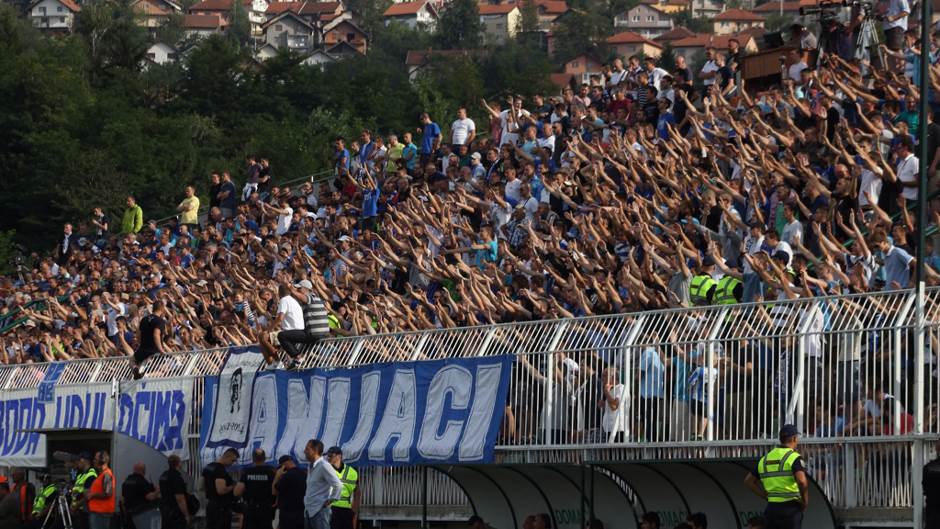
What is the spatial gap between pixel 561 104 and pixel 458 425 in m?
13.0

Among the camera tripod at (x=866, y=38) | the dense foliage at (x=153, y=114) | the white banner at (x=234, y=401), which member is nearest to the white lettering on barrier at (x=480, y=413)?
the white banner at (x=234, y=401)

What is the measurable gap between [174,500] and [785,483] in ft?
33.7

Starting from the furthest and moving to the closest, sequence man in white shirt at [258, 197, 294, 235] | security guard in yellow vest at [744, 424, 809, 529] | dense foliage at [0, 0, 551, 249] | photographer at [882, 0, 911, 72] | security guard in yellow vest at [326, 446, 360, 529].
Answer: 1. dense foliage at [0, 0, 551, 249]
2. man in white shirt at [258, 197, 294, 235]
3. photographer at [882, 0, 911, 72]
4. security guard in yellow vest at [326, 446, 360, 529]
5. security guard in yellow vest at [744, 424, 809, 529]

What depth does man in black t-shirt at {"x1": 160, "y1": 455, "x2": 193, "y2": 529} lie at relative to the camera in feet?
74.7

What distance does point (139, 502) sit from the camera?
76.4ft

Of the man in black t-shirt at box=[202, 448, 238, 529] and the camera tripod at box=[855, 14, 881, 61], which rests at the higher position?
the camera tripod at box=[855, 14, 881, 61]

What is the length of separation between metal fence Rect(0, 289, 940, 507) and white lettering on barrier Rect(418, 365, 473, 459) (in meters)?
0.35

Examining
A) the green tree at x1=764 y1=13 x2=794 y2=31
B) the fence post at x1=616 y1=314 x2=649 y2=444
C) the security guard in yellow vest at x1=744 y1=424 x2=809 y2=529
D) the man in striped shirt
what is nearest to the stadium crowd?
the man in striped shirt

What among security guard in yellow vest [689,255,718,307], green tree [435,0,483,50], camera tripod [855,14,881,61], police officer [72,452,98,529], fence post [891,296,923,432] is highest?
camera tripod [855,14,881,61]

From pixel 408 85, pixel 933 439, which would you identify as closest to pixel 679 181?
pixel 933 439

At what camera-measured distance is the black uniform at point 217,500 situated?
872 inches

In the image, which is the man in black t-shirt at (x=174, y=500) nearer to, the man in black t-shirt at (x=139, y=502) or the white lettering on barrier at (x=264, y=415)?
the man in black t-shirt at (x=139, y=502)

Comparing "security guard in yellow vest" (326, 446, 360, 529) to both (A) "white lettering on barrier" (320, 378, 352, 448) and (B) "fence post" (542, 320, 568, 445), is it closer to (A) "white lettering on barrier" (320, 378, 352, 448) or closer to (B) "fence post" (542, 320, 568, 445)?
(A) "white lettering on barrier" (320, 378, 352, 448)

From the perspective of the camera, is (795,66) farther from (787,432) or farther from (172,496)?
(787,432)
